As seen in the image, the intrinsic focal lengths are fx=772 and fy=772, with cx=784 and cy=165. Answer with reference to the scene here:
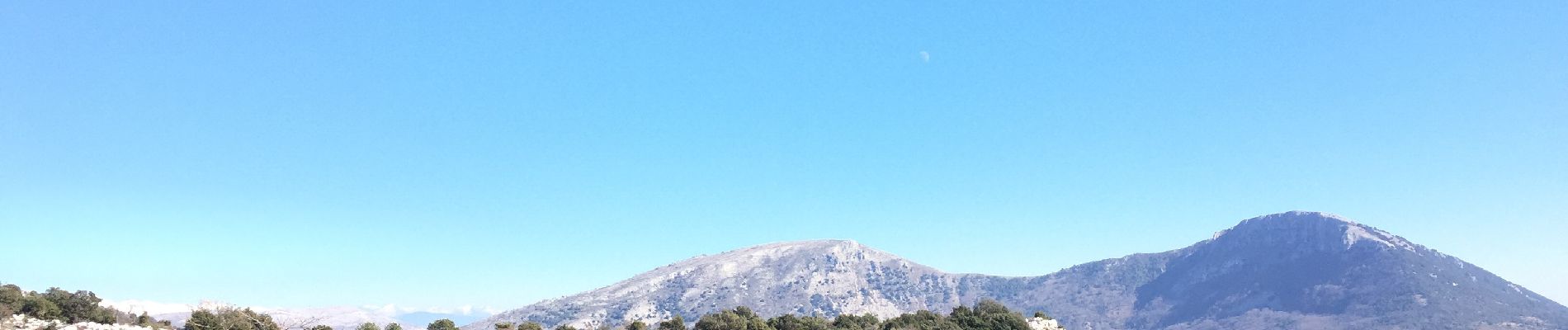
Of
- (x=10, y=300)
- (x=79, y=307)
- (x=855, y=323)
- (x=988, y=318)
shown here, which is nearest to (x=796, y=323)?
(x=855, y=323)

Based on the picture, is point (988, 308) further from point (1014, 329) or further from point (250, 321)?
point (250, 321)

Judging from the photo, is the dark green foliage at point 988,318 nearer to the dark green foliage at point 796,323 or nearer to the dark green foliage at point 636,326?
the dark green foliage at point 796,323

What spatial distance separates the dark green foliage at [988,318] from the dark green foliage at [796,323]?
1378 cm

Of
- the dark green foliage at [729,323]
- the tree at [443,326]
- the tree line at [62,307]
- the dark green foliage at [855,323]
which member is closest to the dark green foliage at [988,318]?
the dark green foliage at [855,323]

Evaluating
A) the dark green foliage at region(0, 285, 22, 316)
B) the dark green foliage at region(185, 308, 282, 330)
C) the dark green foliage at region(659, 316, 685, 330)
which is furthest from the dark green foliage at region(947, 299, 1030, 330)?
the dark green foliage at region(0, 285, 22, 316)

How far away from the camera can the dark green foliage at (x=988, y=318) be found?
7631 centimetres

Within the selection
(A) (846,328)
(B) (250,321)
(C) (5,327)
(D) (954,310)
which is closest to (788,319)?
(A) (846,328)

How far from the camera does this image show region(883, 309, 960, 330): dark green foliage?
74188 millimetres

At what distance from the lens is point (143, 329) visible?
48.4m

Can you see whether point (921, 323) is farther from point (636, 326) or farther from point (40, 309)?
point (40, 309)

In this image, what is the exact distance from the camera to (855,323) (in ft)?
260

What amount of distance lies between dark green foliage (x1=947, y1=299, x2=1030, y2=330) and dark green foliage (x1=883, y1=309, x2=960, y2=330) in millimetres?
1350

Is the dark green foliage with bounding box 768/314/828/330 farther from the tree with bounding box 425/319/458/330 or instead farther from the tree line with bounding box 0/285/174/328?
the tree line with bounding box 0/285/174/328

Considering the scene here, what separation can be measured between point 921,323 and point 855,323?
6.75 metres
